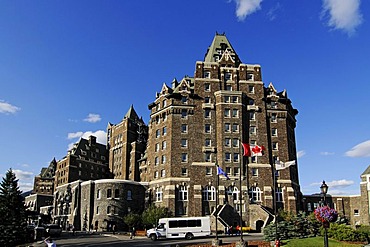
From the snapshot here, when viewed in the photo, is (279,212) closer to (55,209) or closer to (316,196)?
(316,196)

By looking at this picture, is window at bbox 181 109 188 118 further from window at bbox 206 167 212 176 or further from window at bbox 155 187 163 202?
window at bbox 155 187 163 202

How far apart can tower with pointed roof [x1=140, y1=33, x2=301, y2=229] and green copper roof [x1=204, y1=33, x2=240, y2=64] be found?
3052 mm

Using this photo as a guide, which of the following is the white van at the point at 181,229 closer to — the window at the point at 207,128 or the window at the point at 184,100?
the window at the point at 207,128

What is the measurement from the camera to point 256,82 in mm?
74625

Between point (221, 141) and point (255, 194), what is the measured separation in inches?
445

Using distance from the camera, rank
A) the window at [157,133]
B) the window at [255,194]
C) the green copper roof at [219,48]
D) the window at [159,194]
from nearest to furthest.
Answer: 1. the window at [255,194]
2. the window at [159,194]
3. the window at [157,133]
4. the green copper roof at [219,48]

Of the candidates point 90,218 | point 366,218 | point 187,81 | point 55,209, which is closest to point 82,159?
point 55,209

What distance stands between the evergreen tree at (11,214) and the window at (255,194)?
127 ft

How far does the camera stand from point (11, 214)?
42.0 m

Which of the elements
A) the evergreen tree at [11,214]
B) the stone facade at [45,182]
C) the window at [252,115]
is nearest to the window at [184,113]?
the window at [252,115]

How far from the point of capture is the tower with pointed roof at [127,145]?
326 ft

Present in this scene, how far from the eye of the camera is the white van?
48.9 meters

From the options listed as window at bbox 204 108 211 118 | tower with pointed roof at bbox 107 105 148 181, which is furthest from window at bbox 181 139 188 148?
tower with pointed roof at bbox 107 105 148 181

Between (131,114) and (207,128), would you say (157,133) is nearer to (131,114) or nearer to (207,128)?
(207,128)
